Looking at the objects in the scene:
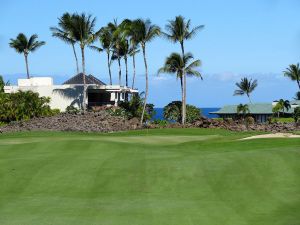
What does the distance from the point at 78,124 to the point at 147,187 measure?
37.8m

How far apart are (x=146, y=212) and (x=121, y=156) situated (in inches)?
348

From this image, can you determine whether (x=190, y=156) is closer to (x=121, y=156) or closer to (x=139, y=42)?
(x=121, y=156)


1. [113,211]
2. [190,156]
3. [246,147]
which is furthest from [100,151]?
[113,211]

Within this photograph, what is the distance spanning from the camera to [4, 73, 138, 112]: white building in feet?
229

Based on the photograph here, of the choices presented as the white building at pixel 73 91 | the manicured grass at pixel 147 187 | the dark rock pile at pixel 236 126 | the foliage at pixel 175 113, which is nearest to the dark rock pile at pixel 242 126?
the dark rock pile at pixel 236 126

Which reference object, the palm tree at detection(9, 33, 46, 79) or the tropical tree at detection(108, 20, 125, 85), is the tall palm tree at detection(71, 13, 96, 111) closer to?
the tropical tree at detection(108, 20, 125, 85)

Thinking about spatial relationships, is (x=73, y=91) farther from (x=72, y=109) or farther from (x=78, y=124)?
(x=78, y=124)

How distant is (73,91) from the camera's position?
70062 mm

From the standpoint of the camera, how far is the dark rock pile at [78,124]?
54634 mm

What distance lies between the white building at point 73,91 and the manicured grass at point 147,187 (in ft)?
140

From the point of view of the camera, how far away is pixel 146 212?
16.0 m

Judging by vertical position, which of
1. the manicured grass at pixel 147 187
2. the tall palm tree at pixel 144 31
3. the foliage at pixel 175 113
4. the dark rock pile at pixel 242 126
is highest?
the tall palm tree at pixel 144 31

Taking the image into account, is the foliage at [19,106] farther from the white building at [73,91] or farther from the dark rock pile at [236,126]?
the dark rock pile at [236,126]

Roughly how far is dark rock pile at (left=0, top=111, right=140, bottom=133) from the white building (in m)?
7.37
